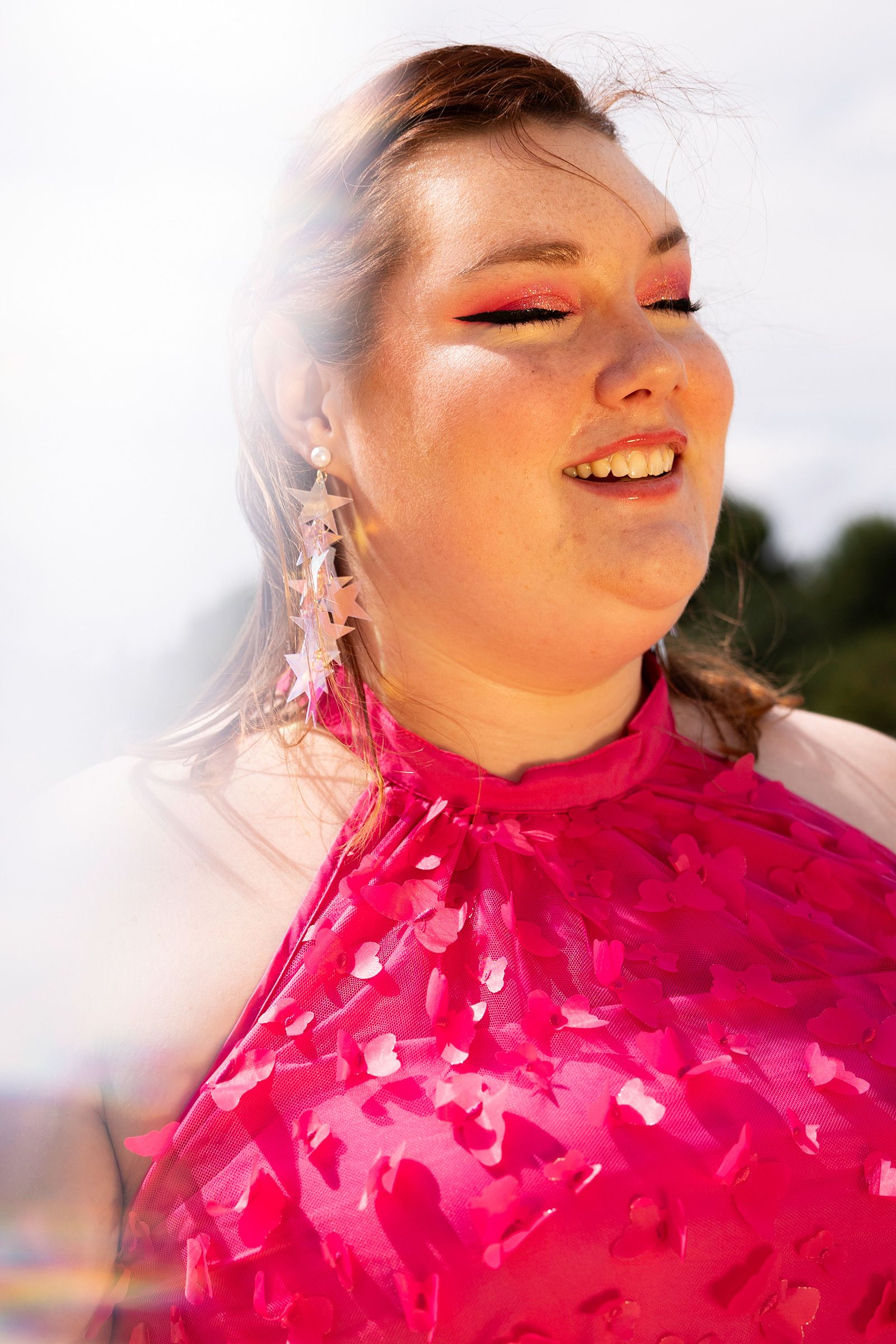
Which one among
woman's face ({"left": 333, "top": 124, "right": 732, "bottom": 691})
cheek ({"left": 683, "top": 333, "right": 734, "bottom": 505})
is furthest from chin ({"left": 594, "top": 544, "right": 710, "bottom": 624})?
cheek ({"left": 683, "top": 333, "right": 734, "bottom": 505})

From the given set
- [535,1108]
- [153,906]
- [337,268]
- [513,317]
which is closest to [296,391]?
[337,268]

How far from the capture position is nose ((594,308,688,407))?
1223 mm

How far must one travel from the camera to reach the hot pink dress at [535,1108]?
106cm

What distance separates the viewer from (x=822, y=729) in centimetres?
167

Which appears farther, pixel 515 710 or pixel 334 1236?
pixel 515 710

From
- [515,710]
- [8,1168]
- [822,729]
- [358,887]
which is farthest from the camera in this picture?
[822,729]

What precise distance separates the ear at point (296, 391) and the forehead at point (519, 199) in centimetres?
20

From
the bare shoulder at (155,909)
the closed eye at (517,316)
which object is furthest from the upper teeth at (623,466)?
the bare shoulder at (155,909)

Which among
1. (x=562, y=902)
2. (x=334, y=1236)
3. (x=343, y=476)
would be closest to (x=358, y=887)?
(x=562, y=902)

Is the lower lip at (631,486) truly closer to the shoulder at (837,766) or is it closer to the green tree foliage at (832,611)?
the shoulder at (837,766)

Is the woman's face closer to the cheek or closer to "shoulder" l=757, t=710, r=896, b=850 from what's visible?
the cheek

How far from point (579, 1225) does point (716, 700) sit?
2.67ft

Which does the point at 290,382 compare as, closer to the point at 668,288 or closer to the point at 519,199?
the point at 519,199

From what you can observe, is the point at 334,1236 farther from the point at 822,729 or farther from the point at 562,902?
the point at 822,729
